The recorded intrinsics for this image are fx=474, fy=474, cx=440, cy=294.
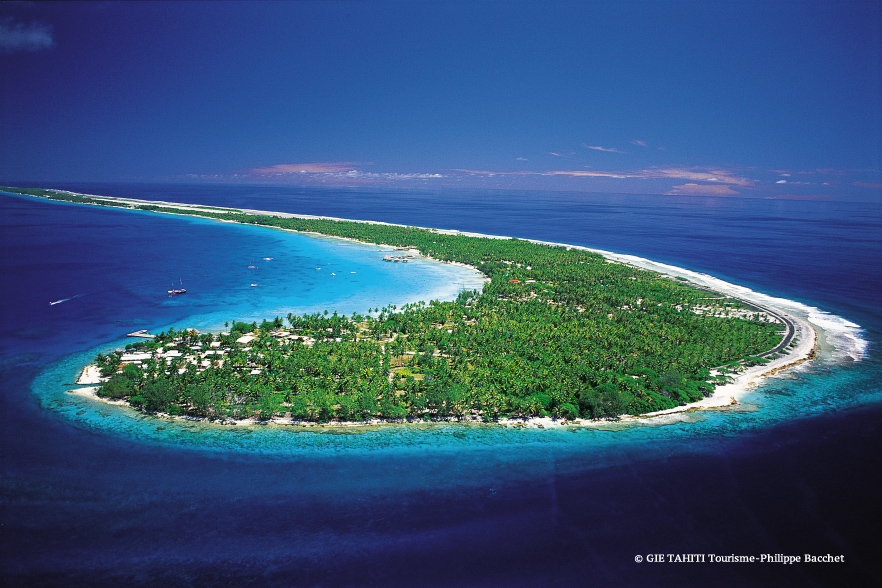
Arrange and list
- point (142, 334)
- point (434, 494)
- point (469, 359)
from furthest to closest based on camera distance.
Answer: point (142, 334) < point (469, 359) < point (434, 494)

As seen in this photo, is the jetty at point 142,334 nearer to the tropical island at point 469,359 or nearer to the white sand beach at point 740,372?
the tropical island at point 469,359

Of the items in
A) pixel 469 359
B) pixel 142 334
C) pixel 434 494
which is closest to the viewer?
pixel 434 494

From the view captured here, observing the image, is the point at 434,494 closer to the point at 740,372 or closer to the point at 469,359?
the point at 469,359

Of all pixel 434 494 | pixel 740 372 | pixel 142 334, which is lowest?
pixel 434 494

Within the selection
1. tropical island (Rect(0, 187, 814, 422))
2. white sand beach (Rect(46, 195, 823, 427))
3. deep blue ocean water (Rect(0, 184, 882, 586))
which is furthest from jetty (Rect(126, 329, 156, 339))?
white sand beach (Rect(46, 195, 823, 427))

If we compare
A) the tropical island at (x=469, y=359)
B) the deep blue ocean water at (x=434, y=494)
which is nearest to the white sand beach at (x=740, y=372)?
the tropical island at (x=469, y=359)

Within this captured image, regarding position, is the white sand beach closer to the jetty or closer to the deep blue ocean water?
the deep blue ocean water

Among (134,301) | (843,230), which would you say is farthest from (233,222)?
(843,230)

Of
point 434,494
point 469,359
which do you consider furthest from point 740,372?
point 434,494

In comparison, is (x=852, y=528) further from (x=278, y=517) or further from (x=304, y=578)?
(x=278, y=517)
